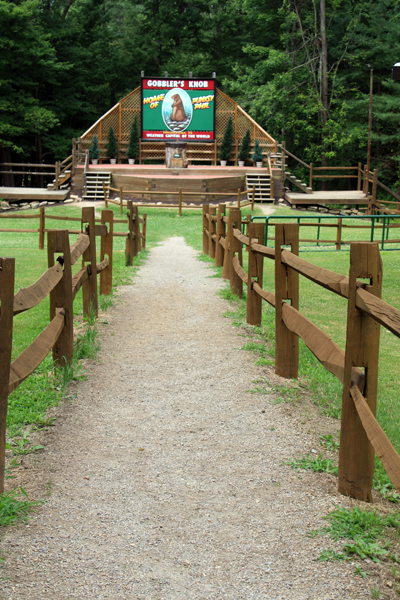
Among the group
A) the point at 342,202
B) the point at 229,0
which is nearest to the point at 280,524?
the point at 342,202

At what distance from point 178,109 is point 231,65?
456 inches

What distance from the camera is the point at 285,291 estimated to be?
15.7 feet

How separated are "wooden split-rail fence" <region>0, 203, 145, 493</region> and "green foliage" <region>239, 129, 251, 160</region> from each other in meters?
23.1

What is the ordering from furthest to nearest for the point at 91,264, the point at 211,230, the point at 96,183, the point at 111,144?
the point at 111,144 < the point at 96,183 < the point at 211,230 < the point at 91,264

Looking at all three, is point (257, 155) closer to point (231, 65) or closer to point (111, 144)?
point (111, 144)

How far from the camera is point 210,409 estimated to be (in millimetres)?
4430

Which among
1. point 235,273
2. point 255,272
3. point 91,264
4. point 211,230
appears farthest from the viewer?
point 211,230

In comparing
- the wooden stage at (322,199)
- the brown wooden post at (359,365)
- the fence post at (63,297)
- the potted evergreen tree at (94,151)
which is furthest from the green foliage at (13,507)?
the potted evergreen tree at (94,151)

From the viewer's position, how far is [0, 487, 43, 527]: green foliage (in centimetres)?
281

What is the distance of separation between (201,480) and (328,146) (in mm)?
34041

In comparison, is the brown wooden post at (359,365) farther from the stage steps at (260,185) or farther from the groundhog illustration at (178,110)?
the groundhog illustration at (178,110)

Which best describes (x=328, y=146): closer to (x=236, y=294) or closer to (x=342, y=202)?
(x=342, y=202)

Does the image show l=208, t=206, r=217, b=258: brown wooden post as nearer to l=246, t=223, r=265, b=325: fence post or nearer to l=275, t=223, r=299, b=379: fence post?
l=246, t=223, r=265, b=325: fence post

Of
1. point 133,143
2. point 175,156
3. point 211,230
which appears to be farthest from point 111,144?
point 211,230
